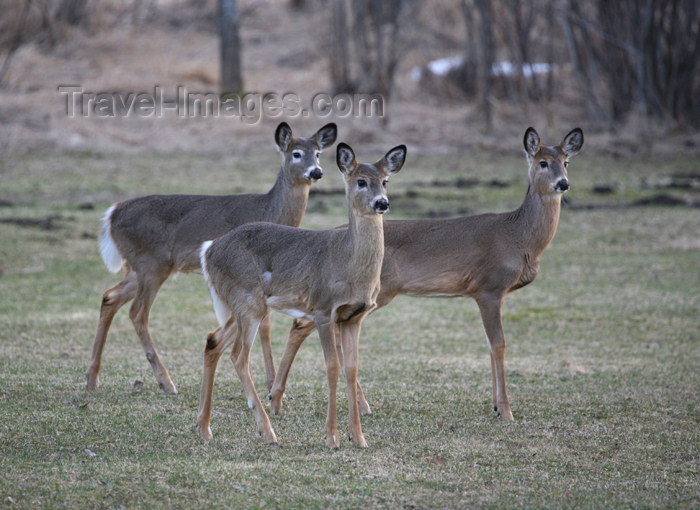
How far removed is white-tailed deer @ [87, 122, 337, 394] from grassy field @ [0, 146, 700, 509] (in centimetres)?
64

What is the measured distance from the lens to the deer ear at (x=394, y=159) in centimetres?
647

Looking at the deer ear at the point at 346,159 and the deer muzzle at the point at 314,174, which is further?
the deer muzzle at the point at 314,174

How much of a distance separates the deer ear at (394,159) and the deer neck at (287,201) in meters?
1.75

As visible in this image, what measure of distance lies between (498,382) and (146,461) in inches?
109

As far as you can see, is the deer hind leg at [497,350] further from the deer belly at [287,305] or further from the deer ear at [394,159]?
the deer belly at [287,305]

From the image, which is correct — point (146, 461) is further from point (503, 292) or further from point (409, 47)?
point (409, 47)

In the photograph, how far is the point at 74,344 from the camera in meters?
9.10

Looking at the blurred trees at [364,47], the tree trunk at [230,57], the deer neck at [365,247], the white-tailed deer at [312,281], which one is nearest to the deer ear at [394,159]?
the white-tailed deer at [312,281]

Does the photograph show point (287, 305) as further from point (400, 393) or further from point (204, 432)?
point (400, 393)

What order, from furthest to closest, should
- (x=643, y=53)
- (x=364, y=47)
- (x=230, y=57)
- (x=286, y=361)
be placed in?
(x=230, y=57), (x=364, y=47), (x=643, y=53), (x=286, y=361)

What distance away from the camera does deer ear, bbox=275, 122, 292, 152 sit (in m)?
8.20

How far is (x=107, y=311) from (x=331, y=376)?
251 cm

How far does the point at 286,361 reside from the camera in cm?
709

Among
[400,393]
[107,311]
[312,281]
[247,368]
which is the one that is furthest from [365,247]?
[107,311]
